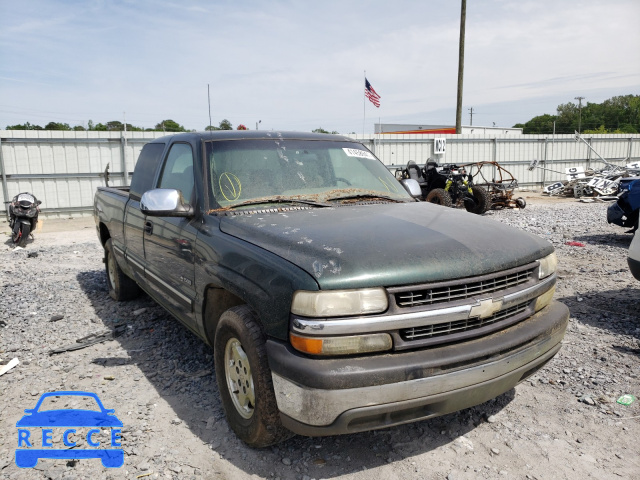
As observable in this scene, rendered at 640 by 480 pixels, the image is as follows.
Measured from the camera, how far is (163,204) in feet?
10.3

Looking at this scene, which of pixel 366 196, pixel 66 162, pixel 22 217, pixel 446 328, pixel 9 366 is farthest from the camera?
pixel 66 162

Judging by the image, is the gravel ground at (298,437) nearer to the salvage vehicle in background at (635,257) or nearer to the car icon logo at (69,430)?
the car icon logo at (69,430)

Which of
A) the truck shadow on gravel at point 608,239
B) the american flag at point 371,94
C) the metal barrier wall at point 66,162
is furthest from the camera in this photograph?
the american flag at point 371,94

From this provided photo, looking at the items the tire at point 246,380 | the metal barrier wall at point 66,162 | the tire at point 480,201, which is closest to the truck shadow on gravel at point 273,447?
the tire at point 246,380

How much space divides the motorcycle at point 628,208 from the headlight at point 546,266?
19.2 feet

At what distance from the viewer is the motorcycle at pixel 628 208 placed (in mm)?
7586

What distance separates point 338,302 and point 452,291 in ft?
1.95

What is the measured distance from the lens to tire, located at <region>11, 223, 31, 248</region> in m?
9.01

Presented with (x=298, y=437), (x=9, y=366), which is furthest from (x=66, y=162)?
Result: (x=298, y=437)

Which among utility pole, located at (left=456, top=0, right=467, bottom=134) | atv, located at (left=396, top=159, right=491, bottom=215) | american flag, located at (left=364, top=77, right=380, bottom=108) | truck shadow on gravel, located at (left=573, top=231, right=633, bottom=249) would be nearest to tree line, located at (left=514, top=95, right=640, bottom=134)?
utility pole, located at (left=456, top=0, right=467, bottom=134)

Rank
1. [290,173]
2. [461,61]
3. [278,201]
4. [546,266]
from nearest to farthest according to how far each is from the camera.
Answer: [546,266] → [278,201] → [290,173] → [461,61]

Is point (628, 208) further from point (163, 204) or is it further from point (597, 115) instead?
point (597, 115)

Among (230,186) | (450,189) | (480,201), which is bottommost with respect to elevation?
(480,201)

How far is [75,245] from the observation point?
29.8 ft
